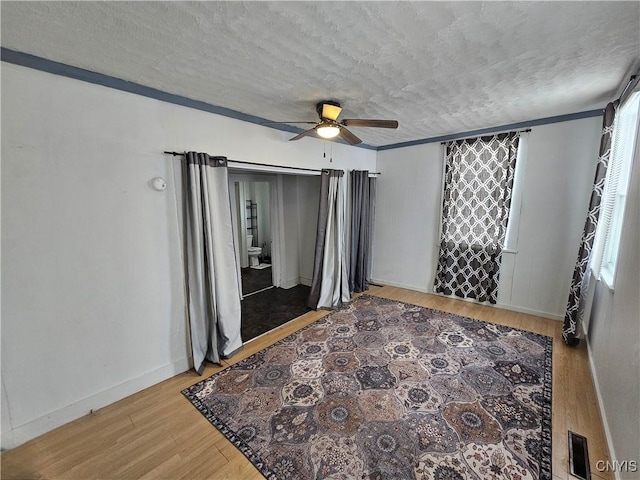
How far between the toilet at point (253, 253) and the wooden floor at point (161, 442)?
136 inches

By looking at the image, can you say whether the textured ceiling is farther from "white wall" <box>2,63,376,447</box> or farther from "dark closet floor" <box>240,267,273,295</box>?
"dark closet floor" <box>240,267,273,295</box>

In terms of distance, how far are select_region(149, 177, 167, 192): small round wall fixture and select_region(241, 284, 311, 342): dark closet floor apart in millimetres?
1776

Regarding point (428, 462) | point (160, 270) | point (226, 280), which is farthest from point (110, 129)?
point (428, 462)

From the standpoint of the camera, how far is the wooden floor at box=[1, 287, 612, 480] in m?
1.54

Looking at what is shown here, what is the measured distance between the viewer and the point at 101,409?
200cm

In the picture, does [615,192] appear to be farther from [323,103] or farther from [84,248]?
[84,248]

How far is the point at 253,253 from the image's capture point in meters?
5.70

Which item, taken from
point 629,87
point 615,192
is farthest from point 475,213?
point 629,87

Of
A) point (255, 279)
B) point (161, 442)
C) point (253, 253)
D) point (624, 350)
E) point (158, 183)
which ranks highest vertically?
point (158, 183)

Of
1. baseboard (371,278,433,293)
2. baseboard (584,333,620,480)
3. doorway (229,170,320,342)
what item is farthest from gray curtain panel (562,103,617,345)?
doorway (229,170,320,342)

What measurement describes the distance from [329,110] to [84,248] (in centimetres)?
217

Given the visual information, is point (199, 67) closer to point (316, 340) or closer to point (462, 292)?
point (316, 340)

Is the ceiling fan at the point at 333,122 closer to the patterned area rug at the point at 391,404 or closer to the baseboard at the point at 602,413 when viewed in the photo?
the patterned area rug at the point at 391,404

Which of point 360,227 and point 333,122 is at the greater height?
point 333,122
